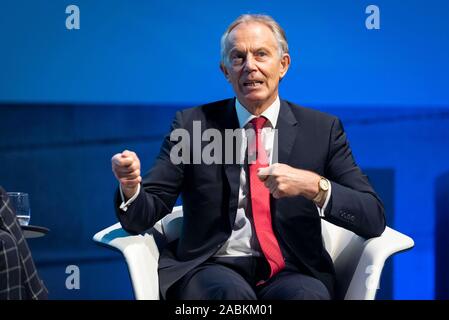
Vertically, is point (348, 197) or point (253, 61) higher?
point (253, 61)

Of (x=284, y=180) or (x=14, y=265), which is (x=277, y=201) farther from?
(x=14, y=265)

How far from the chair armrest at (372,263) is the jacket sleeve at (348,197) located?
6cm

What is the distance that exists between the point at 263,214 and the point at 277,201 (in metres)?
0.06

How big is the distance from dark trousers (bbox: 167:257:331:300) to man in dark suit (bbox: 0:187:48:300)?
0.47 metres

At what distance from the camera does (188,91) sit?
3.75 metres

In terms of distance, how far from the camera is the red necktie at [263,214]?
262cm

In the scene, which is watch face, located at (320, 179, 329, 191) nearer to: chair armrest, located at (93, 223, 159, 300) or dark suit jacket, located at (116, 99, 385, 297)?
dark suit jacket, located at (116, 99, 385, 297)

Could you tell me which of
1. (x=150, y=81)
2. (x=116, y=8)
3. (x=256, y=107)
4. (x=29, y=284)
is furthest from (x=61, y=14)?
(x=29, y=284)

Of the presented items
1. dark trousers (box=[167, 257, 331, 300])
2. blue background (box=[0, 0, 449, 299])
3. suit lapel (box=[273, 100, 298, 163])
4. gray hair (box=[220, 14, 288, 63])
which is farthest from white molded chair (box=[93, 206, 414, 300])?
blue background (box=[0, 0, 449, 299])

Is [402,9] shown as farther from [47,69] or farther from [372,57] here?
[47,69]

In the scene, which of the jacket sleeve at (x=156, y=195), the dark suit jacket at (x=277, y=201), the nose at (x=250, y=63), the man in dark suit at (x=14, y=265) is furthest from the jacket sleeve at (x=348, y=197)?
the man in dark suit at (x=14, y=265)

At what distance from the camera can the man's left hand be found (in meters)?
2.41

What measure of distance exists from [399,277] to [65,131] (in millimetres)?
1681

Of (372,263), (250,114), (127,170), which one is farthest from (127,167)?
(372,263)
